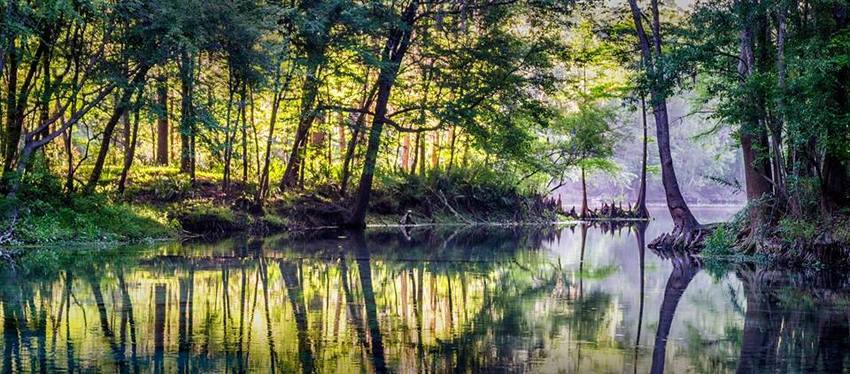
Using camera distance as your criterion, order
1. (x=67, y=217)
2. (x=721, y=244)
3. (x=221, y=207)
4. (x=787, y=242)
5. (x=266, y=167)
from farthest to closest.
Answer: (x=266, y=167)
(x=221, y=207)
(x=67, y=217)
(x=721, y=244)
(x=787, y=242)

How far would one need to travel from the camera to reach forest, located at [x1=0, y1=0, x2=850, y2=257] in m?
18.2

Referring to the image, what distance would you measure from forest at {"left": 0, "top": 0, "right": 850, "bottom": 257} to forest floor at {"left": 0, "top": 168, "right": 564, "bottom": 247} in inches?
2.6

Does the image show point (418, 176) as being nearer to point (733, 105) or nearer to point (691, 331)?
point (733, 105)

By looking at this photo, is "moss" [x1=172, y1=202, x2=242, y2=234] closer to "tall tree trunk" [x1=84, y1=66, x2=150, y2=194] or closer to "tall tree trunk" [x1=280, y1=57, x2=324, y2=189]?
"tall tree trunk" [x1=84, y1=66, x2=150, y2=194]

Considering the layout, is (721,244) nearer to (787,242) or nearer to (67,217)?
(787,242)

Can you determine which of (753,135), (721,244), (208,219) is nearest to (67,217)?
(208,219)

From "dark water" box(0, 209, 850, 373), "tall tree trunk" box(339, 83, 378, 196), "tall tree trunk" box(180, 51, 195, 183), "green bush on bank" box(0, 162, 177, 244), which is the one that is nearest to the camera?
"dark water" box(0, 209, 850, 373)

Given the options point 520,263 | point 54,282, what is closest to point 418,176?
point 520,263

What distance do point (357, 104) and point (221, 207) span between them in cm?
780

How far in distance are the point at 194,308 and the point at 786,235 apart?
503 inches

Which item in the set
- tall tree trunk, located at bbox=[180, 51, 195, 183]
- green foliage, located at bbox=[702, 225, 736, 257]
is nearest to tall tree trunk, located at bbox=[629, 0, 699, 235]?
green foliage, located at bbox=[702, 225, 736, 257]

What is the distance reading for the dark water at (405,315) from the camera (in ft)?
25.2

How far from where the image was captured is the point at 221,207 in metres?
26.4

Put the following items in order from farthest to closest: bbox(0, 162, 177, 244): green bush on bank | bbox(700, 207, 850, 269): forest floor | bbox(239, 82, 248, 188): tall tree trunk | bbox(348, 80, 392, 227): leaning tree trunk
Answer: bbox(348, 80, 392, 227): leaning tree trunk
bbox(239, 82, 248, 188): tall tree trunk
bbox(0, 162, 177, 244): green bush on bank
bbox(700, 207, 850, 269): forest floor
